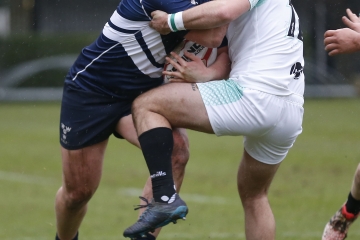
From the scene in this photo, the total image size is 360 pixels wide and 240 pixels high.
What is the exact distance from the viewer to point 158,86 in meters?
5.50

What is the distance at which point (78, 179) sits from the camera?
6.19 meters

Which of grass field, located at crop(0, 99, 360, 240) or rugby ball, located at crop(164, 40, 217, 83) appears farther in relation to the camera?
grass field, located at crop(0, 99, 360, 240)

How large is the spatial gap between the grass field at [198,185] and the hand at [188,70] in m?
3.02

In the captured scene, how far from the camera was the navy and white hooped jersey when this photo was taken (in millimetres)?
5410

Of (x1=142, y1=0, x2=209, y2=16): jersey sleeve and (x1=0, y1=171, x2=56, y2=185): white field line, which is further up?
(x1=142, y1=0, x2=209, y2=16): jersey sleeve

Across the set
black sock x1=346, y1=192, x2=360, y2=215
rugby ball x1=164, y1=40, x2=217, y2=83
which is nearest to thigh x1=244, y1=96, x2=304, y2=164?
rugby ball x1=164, y1=40, x2=217, y2=83

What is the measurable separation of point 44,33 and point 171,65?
2247 centimetres

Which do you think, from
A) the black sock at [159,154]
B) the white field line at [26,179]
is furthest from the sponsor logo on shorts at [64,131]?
the white field line at [26,179]

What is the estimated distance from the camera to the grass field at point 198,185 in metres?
8.94

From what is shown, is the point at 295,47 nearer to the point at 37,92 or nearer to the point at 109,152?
the point at 109,152

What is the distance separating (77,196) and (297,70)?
83.0 inches

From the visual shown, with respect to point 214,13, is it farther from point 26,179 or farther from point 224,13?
point 26,179

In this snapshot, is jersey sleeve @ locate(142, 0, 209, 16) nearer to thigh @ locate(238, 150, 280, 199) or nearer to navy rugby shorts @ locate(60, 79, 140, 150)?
navy rugby shorts @ locate(60, 79, 140, 150)

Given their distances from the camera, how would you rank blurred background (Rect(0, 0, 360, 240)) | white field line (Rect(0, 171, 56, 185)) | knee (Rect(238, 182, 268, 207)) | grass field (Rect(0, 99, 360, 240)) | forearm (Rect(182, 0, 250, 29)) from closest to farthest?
forearm (Rect(182, 0, 250, 29)) < knee (Rect(238, 182, 268, 207)) < grass field (Rect(0, 99, 360, 240)) < blurred background (Rect(0, 0, 360, 240)) < white field line (Rect(0, 171, 56, 185))
